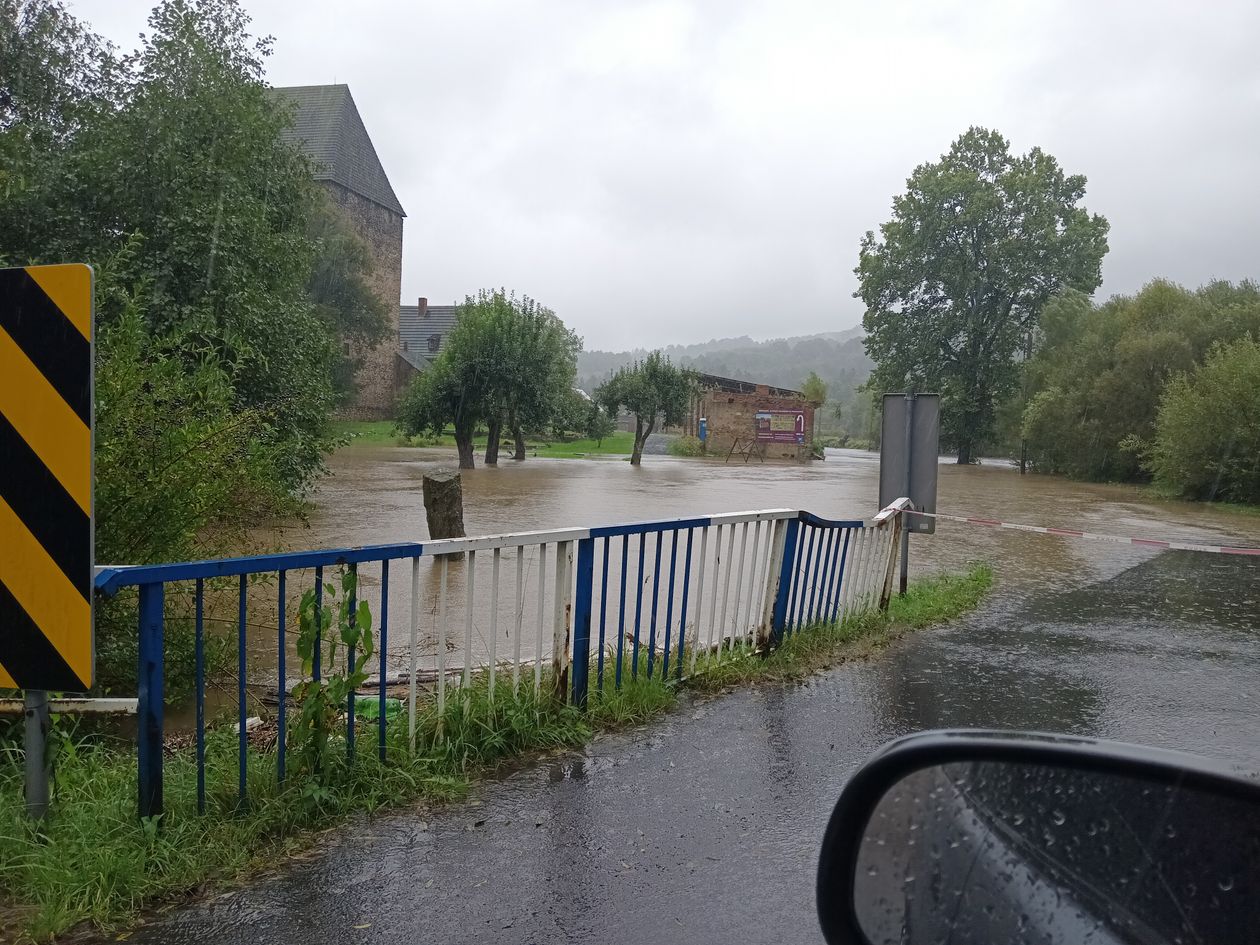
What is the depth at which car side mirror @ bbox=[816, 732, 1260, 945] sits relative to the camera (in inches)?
41.2

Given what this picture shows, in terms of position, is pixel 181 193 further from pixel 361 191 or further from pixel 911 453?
pixel 361 191

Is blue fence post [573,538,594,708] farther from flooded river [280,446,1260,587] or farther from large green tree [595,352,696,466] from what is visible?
large green tree [595,352,696,466]

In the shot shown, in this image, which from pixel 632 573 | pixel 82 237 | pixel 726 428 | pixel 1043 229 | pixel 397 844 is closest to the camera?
pixel 397 844

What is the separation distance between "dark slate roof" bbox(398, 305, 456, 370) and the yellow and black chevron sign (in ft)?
248

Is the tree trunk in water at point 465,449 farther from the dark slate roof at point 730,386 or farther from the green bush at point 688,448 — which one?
the dark slate roof at point 730,386

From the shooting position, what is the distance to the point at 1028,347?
4769cm

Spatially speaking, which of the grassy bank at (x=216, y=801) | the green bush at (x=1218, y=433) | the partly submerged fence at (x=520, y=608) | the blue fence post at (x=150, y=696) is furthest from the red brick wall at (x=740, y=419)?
the blue fence post at (x=150, y=696)

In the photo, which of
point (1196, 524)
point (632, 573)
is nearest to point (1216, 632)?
point (632, 573)

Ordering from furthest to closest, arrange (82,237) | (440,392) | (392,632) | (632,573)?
(440,392)
(82,237)
(632,573)
(392,632)

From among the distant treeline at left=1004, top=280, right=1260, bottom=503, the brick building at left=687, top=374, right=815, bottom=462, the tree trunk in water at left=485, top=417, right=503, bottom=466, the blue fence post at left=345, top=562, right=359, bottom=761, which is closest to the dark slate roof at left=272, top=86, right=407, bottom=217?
the brick building at left=687, top=374, right=815, bottom=462

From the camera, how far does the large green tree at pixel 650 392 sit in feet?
132

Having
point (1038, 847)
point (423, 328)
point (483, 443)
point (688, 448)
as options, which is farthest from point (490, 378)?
point (423, 328)

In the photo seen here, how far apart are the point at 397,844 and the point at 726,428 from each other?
49697mm

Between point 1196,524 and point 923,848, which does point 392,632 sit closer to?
point 923,848
